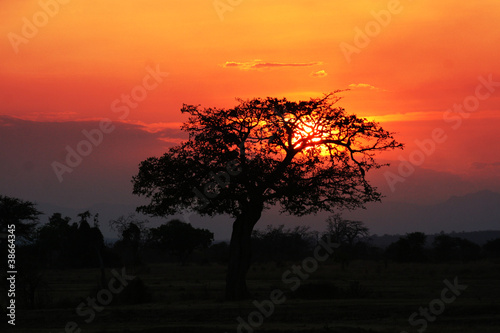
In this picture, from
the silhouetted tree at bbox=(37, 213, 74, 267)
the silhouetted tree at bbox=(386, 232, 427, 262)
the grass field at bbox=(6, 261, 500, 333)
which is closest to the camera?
the grass field at bbox=(6, 261, 500, 333)

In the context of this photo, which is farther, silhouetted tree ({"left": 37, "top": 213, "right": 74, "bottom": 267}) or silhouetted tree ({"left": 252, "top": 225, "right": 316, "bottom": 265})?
silhouetted tree ({"left": 252, "top": 225, "right": 316, "bottom": 265})

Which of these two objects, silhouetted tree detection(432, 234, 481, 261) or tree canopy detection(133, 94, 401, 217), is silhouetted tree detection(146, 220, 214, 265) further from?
tree canopy detection(133, 94, 401, 217)

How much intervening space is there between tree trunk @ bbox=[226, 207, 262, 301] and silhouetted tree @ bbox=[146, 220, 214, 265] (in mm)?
65307

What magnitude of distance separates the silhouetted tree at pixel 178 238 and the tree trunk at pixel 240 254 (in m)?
65.3

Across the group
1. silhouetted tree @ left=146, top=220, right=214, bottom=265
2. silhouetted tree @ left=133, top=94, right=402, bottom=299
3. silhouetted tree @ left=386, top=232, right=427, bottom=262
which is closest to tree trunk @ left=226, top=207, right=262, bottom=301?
silhouetted tree @ left=133, top=94, right=402, bottom=299

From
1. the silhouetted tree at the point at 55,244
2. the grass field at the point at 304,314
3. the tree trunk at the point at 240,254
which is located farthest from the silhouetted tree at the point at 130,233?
the grass field at the point at 304,314

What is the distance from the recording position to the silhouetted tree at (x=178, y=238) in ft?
310

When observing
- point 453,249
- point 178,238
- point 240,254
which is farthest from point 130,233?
point 240,254

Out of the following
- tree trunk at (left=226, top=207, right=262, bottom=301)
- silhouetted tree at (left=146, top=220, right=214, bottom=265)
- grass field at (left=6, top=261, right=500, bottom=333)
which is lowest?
grass field at (left=6, top=261, right=500, bottom=333)

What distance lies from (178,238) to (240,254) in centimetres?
6664

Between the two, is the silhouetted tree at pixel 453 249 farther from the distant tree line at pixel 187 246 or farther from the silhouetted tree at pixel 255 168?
the silhouetted tree at pixel 255 168

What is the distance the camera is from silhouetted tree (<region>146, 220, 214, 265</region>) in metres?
94.4

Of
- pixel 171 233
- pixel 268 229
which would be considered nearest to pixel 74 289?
pixel 171 233

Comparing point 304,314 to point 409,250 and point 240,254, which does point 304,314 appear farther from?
point 409,250
